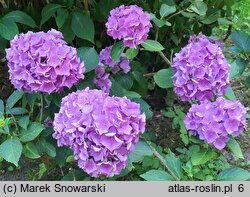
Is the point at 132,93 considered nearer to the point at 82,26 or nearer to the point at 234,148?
the point at 82,26

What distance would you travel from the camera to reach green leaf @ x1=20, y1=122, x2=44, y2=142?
1.72 m

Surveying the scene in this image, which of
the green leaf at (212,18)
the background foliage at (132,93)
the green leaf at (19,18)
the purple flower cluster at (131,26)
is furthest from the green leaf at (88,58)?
the green leaf at (212,18)

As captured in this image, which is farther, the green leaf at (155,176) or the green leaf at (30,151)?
the green leaf at (30,151)

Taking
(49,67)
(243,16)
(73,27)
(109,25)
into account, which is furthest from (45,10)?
(243,16)

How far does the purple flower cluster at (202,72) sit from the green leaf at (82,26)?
1.60ft

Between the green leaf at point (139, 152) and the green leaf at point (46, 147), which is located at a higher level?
the green leaf at point (139, 152)

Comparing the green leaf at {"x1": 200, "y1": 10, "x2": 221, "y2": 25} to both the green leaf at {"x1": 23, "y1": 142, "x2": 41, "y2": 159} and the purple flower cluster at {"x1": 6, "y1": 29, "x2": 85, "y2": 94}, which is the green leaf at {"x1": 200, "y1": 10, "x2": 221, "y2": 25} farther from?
the green leaf at {"x1": 23, "y1": 142, "x2": 41, "y2": 159}

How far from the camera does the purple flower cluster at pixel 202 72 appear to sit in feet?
5.80

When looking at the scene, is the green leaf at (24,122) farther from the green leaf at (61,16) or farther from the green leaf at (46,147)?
the green leaf at (61,16)

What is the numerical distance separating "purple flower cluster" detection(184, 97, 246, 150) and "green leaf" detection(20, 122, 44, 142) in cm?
56

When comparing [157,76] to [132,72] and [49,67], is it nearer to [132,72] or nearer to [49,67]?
[132,72]

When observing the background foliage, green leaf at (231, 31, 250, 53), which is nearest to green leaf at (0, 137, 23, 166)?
the background foliage

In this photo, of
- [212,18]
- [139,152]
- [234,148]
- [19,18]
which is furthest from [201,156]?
[212,18]

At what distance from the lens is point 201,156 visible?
1624 mm
